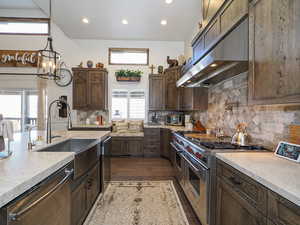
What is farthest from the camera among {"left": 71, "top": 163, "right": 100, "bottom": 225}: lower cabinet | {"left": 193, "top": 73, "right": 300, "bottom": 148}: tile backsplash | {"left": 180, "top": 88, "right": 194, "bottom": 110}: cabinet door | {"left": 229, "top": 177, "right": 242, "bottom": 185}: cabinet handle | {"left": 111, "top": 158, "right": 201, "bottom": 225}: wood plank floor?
{"left": 180, "top": 88, "right": 194, "bottom": 110}: cabinet door

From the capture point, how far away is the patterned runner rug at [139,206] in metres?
2.14

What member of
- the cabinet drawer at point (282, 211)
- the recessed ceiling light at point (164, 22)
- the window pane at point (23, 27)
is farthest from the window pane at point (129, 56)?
the cabinet drawer at point (282, 211)

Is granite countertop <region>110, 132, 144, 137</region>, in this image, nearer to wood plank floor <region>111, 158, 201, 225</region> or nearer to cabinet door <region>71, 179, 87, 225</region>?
wood plank floor <region>111, 158, 201, 225</region>

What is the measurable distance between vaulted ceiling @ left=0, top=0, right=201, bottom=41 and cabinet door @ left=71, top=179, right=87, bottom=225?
3920 mm

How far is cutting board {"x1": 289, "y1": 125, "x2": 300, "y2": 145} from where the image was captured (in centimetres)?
144

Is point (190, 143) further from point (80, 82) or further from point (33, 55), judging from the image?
point (33, 55)

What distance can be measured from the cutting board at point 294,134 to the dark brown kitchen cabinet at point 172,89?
3387 millimetres

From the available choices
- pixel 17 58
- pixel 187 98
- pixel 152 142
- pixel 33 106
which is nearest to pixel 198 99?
pixel 187 98

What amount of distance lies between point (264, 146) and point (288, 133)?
1.15ft

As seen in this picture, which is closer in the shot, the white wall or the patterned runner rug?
the patterned runner rug

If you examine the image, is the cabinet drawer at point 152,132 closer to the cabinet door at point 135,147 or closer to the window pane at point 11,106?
the cabinet door at point 135,147

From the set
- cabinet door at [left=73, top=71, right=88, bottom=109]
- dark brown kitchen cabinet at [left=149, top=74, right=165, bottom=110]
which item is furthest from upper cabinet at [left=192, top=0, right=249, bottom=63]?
cabinet door at [left=73, top=71, right=88, bottom=109]

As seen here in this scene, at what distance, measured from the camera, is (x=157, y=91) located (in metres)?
5.32

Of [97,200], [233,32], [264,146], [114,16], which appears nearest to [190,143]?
[264,146]
